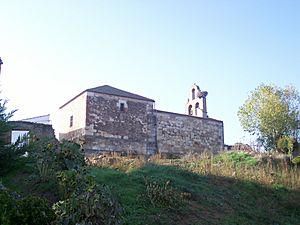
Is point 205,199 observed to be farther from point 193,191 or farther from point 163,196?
point 163,196

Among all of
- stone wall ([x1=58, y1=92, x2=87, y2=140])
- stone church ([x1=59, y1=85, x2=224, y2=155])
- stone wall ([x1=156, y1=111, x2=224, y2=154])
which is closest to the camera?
stone church ([x1=59, y1=85, x2=224, y2=155])

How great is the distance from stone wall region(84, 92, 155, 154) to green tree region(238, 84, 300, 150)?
288 inches

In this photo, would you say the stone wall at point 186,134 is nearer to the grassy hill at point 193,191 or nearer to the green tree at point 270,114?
the green tree at point 270,114

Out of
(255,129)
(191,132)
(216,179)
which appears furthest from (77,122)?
(216,179)

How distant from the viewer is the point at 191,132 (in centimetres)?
2931

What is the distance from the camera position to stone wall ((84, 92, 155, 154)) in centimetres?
2531

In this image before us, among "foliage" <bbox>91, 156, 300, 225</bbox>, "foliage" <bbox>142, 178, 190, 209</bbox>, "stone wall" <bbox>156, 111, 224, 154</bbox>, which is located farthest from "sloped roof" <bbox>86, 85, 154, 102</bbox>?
"foliage" <bbox>142, 178, 190, 209</bbox>

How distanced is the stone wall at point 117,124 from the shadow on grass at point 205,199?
47.1 feet

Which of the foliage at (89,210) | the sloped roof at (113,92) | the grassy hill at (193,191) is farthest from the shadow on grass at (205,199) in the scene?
the sloped roof at (113,92)

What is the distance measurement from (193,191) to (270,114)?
67.2 ft

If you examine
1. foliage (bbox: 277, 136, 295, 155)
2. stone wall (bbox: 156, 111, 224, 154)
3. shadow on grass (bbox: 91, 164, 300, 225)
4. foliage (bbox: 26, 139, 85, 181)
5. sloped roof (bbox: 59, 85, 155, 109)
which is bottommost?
shadow on grass (bbox: 91, 164, 300, 225)

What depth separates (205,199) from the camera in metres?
8.98

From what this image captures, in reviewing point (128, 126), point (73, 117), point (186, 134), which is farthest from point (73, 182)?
point (186, 134)

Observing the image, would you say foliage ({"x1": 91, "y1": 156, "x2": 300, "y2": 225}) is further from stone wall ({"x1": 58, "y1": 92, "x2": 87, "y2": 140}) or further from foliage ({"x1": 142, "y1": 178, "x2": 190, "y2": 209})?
stone wall ({"x1": 58, "y1": 92, "x2": 87, "y2": 140})
